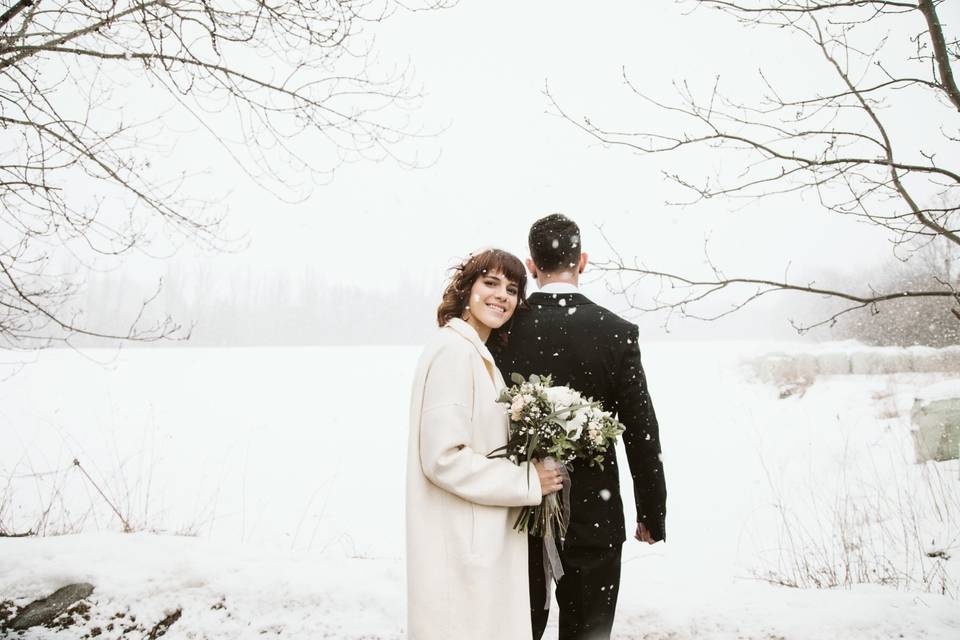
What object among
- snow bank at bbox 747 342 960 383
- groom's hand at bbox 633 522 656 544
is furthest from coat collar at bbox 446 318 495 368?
snow bank at bbox 747 342 960 383

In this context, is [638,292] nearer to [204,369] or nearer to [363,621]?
[363,621]

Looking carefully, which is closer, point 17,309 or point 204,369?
point 17,309

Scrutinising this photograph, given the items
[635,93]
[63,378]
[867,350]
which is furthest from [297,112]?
[63,378]

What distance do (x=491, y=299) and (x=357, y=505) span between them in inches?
301

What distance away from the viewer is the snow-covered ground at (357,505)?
3072 millimetres

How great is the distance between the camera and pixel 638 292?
3412 mm

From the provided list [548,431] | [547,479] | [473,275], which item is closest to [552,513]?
[547,479]

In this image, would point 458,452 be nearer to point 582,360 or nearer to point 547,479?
point 547,479

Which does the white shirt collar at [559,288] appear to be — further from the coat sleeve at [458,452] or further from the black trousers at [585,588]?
the black trousers at [585,588]

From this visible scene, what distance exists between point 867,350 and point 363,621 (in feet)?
67.3

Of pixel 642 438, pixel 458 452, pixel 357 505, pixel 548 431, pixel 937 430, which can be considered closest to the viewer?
pixel 458 452

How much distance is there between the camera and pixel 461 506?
6.20 feet

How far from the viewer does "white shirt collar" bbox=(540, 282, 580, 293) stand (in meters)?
2.40

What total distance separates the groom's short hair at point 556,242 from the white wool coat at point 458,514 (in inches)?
26.0
